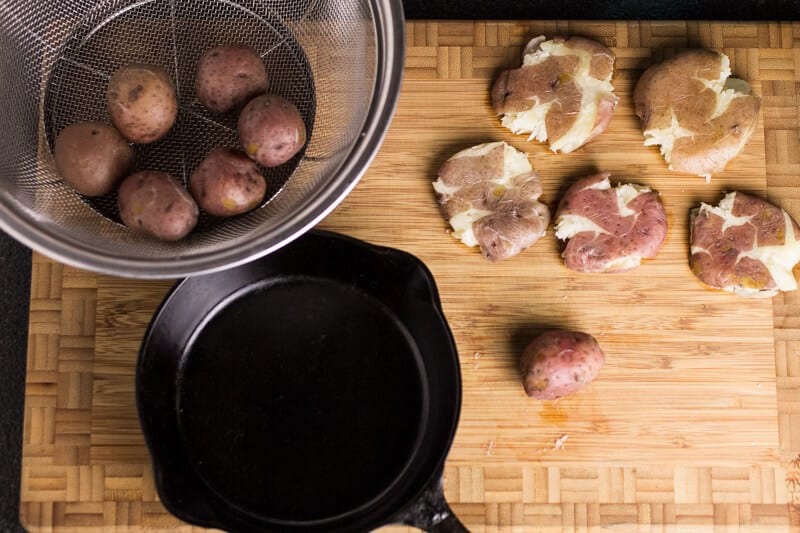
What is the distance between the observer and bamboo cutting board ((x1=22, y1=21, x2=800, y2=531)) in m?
1.25

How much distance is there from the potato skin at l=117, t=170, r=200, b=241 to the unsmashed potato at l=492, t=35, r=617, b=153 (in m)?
0.53

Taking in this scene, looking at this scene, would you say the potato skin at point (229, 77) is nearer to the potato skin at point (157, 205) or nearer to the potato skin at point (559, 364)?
the potato skin at point (157, 205)

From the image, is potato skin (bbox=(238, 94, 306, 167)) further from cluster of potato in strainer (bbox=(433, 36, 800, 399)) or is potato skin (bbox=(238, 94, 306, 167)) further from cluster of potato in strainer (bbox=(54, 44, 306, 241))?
cluster of potato in strainer (bbox=(433, 36, 800, 399))

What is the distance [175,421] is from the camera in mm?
1231

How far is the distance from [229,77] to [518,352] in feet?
1.99

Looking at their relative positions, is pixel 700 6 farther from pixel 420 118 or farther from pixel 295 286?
pixel 295 286

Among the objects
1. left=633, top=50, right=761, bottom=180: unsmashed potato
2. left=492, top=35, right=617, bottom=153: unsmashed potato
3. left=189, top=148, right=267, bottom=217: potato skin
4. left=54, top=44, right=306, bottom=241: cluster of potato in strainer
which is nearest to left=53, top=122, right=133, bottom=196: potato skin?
left=54, top=44, right=306, bottom=241: cluster of potato in strainer

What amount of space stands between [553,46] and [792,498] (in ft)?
2.67

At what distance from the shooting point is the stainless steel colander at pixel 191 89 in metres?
1.08

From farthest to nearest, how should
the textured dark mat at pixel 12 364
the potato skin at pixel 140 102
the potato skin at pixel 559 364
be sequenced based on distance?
the textured dark mat at pixel 12 364
the potato skin at pixel 559 364
the potato skin at pixel 140 102

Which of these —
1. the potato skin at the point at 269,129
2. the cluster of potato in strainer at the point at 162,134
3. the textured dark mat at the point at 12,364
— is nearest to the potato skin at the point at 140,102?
the cluster of potato in strainer at the point at 162,134

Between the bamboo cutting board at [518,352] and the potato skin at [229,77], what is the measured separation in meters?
0.26

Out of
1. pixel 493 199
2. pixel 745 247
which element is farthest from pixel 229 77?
pixel 745 247

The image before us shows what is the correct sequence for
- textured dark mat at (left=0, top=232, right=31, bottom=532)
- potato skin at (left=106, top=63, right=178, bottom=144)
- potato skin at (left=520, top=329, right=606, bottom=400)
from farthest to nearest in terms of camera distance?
textured dark mat at (left=0, top=232, right=31, bottom=532), potato skin at (left=520, top=329, right=606, bottom=400), potato skin at (left=106, top=63, right=178, bottom=144)
